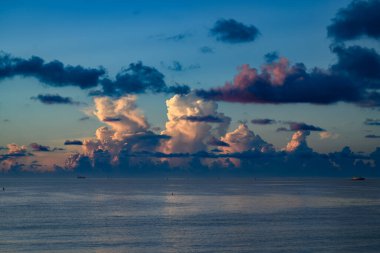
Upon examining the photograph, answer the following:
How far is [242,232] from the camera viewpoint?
10106 centimetres

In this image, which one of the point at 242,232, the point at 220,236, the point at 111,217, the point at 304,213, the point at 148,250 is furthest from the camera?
the point at 304,213

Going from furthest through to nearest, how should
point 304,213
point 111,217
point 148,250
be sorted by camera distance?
point 304,213
point 111,217
point 148,250

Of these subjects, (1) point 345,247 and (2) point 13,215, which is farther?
(2) point 13,215

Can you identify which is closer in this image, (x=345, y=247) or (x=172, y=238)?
(x=345, y=247)

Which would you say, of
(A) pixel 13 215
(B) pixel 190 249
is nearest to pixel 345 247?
(B) pixel 190 249

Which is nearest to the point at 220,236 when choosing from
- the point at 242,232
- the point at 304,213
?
the point at 242,232

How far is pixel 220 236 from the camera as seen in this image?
9494 centimetres

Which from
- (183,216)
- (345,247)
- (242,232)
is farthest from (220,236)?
(183,216)

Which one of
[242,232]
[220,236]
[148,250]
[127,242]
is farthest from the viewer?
[242,232]

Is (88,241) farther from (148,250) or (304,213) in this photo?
(304,213)

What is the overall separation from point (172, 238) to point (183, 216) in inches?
1560

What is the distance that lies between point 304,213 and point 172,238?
5779cm

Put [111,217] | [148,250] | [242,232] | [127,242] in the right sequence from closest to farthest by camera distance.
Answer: [148,250] → [127,242] → [242,232] → [111,217]

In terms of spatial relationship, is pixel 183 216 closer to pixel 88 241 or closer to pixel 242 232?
pixel 242 232
